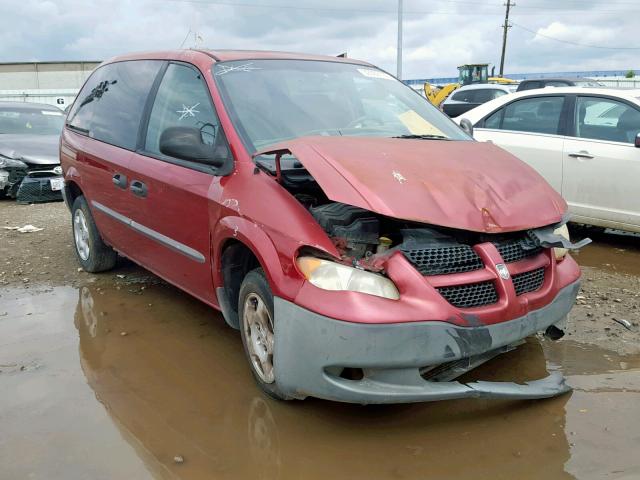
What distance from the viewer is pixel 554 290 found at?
2.96 metres

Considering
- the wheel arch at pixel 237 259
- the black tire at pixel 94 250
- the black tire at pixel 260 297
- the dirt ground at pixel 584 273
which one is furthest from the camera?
the black tire at pixel 94 250

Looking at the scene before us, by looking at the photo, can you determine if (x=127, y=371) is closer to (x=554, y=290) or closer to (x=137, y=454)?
(x=137, y=454)

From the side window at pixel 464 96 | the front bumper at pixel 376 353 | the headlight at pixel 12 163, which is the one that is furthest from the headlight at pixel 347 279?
the side window at pixel 464 96

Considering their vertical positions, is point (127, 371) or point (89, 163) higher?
point (89, 163)

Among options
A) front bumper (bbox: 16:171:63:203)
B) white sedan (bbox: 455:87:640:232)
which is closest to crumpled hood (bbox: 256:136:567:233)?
white sedan (bbox: 455:87:640:232)

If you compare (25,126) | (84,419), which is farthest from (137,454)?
(25,126)

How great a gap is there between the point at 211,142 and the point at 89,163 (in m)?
1.90

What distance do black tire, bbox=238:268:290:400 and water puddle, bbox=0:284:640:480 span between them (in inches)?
4.3

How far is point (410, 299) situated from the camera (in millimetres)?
2523

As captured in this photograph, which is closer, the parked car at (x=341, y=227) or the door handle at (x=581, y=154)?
the parked car at (x=341, y=227)

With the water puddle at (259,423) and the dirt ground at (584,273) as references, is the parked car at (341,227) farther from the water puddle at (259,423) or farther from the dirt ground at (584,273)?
the dirt ground at (584,273)

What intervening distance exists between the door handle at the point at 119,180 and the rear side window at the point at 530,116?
429cm

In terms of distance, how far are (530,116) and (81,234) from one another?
4.76 m

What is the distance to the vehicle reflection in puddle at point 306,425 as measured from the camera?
260 cm
